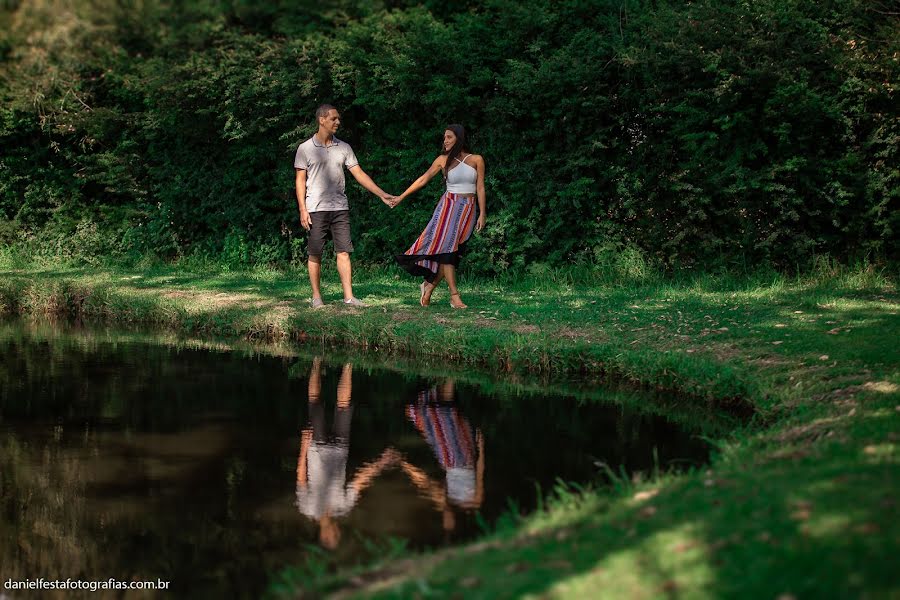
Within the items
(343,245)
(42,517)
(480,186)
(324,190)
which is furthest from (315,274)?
(42,517)

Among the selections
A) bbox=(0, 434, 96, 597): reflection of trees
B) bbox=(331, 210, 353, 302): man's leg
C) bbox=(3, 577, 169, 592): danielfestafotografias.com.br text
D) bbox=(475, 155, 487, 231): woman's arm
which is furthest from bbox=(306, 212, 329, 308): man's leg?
bbox=(3, 577, 169, 592): danielfestafotografias.com.br text

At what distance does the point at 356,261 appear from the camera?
14000mm

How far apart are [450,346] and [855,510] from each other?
17.8 feet

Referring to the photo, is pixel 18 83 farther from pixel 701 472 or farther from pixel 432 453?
pixel 701 472

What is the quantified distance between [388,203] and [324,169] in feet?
2.44

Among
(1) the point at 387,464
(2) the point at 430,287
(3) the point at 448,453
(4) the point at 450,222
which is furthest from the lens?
(2) the point at 430,287

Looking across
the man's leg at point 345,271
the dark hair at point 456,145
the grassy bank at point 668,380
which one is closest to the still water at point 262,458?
the grassy bank at point 668,380

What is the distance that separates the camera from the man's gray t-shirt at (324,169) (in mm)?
10352

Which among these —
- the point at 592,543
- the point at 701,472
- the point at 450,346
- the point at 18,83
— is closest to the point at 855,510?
the point at 592,543

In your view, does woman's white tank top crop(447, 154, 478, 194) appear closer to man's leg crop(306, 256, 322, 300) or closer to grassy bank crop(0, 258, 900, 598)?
grassy bank crop(0, 258, 900, 598)

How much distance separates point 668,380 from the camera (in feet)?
24.9

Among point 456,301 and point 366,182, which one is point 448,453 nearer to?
point 456,301

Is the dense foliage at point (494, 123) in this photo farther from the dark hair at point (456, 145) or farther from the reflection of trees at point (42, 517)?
the reflection of trees at point (42, 517)

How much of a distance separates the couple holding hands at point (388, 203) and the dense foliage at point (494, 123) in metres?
2.23
